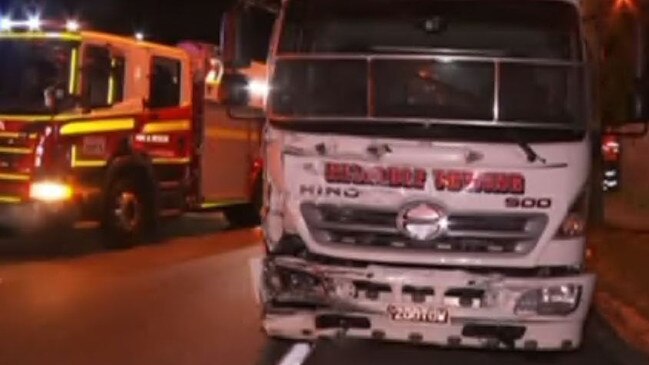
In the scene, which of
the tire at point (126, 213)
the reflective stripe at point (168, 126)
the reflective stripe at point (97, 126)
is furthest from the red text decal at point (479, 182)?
the reflective stripe at point (168, 126)

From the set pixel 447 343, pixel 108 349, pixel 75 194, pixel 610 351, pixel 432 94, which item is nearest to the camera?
pixel 447 343

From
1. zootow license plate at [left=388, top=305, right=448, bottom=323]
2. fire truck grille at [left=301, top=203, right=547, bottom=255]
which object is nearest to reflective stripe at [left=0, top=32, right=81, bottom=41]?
fire truck grille at [left=301, top=203, right=547, bottom=255]

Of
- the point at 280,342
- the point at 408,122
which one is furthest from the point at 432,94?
the point at 280,342

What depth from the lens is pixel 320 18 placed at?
9.26 metres

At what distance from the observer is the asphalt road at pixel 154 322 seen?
974 centimetres

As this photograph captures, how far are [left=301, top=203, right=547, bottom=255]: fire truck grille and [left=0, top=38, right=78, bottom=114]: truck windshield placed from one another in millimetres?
7786

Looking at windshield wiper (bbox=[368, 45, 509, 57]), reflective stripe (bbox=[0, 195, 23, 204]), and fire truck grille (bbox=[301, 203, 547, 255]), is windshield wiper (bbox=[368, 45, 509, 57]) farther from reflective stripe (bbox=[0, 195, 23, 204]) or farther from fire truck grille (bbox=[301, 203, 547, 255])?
reflective stripe (bbox=[0, 195, 23, 204])

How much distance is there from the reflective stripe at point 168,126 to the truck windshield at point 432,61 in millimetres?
8001

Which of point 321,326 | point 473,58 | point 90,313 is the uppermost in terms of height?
point 473,58

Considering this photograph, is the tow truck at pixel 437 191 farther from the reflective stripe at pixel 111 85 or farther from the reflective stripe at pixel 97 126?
the reflective stripe at pixel 111 85

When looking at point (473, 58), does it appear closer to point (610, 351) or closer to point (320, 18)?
point (320, 18)

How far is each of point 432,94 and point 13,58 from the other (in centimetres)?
823

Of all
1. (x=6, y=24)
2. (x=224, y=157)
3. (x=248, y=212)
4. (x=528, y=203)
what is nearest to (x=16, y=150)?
(x=6, y=24)

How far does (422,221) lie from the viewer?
8.44 m
